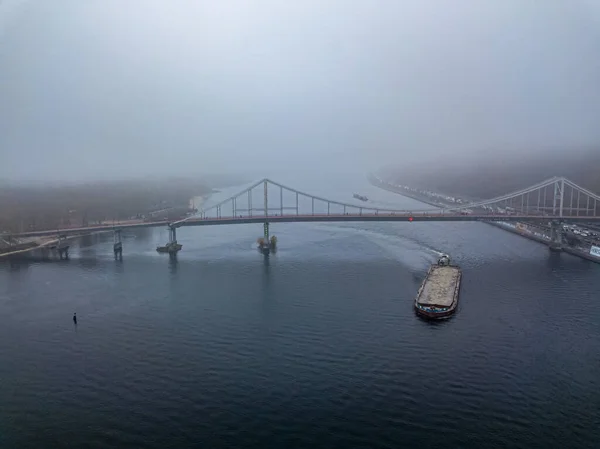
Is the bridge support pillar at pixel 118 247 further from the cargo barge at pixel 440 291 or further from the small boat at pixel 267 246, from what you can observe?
the cargo barge at pixel 440 291

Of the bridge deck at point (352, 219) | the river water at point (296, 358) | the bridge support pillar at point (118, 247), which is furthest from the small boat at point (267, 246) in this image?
the bridge support pillar at point (118, 247)

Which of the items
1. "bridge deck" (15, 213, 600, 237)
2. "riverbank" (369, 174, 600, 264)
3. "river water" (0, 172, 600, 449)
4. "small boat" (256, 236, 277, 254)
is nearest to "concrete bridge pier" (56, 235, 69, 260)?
"bridge deck" (15, 213, 600, 237)

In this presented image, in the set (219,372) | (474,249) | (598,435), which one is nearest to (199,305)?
(219,372)

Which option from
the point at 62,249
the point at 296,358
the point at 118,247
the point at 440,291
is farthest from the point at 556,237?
the point at 62,249

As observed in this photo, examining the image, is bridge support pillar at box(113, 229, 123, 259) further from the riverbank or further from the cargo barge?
the riverbank

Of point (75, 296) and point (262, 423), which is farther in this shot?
point (75, 296)

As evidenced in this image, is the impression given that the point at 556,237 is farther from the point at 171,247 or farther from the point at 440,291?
the point at 171,247

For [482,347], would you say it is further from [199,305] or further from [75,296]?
[75,296]

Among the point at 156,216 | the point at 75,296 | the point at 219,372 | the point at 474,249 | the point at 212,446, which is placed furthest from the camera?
the point at 156,216
